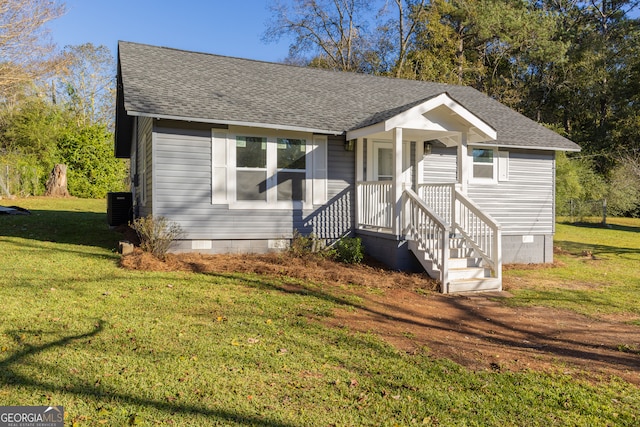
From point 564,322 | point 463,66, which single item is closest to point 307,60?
point 463,66

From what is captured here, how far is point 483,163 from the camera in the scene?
37.0 feet

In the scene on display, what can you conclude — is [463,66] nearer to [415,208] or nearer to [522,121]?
[522,121]

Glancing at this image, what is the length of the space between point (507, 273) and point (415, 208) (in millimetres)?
2955

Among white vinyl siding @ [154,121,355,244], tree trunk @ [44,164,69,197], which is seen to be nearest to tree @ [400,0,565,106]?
white vinyl siding @ [154,121,355,244]

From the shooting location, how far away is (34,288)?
5930 mm

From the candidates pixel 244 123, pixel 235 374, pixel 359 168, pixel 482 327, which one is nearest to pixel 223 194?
pixel 244 123

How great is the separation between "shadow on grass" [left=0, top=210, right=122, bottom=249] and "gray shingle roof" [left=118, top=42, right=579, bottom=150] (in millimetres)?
3626

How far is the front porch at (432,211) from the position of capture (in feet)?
25.8

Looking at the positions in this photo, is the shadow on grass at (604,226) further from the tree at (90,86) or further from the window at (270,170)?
the tree at (90,86)

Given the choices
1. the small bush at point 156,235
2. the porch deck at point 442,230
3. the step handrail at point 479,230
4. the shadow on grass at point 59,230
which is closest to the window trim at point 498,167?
the porch deck at point 442,230

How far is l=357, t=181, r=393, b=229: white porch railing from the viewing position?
9211 mm

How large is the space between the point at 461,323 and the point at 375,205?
4309 mm

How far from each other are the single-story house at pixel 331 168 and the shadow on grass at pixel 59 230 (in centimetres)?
132

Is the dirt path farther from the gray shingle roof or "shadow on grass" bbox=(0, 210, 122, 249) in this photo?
"shadow on grass" bbox=(0, 210, 122, 249)
